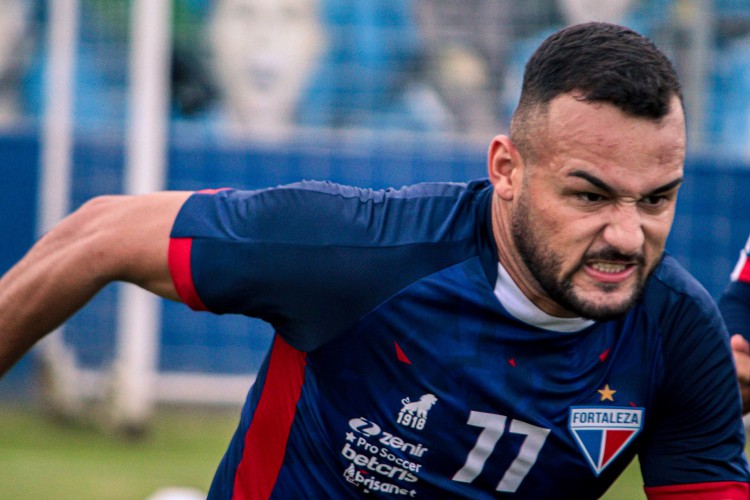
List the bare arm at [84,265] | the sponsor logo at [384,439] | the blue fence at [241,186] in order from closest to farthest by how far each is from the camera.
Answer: the bare arm at [84,265] < the sponsor logo at [384,439] < the blue fence at [241,186]

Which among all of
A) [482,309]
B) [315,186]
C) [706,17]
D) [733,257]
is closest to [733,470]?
[482,309]

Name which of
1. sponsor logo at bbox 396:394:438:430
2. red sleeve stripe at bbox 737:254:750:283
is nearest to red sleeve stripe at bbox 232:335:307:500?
sponsor logo at bbox 396:394:438:430

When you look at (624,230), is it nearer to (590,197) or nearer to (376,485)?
(590,197)

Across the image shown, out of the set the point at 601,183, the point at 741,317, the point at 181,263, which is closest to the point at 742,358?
the point at 741,317

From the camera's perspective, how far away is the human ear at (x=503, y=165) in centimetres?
261

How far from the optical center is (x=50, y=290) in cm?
263

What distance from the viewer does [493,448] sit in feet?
8.91

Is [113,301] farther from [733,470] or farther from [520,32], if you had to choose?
[733,470]

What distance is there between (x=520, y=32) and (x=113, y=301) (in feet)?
10.6

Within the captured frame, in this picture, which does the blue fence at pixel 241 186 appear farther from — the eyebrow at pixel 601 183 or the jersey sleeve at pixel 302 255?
the eyebrow at pixel 601 183

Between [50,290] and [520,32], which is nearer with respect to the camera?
[50,290]

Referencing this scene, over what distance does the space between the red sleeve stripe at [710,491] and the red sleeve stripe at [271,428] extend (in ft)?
3.02

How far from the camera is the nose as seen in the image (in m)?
2.41

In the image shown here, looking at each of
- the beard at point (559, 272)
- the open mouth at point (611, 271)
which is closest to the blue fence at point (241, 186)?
the beard at point (559, 272)
